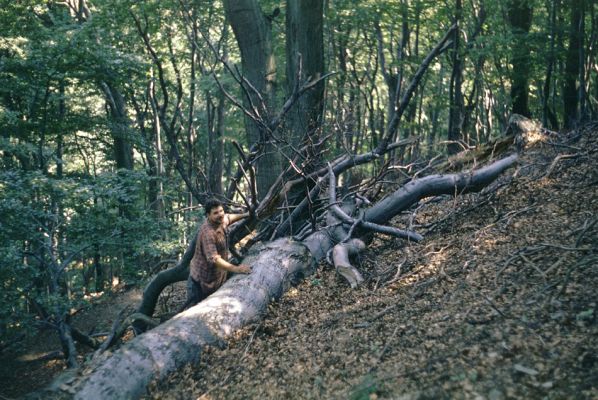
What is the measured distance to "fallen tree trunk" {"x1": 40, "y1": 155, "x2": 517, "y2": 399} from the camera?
3725mm

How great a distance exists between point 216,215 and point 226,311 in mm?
1307

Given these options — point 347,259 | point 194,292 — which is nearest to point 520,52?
point 347,259

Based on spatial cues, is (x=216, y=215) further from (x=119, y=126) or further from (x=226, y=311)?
(x=119, y=126)

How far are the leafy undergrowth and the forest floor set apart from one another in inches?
0.5

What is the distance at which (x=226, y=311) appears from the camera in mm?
4719

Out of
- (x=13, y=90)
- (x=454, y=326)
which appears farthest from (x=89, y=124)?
(x=454, y=326)

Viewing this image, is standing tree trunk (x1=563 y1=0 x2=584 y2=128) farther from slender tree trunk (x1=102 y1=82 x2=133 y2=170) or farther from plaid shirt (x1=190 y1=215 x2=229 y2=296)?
slender tree trunk (x1=102 y1=82 x2=133 y2=170)

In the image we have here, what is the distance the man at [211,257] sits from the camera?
18.1 feet

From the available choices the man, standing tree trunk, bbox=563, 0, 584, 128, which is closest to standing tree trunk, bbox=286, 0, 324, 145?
the man

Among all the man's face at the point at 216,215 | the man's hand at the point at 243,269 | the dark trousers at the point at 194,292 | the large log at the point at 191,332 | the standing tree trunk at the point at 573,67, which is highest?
the standing tree trunk at the point at 573,67

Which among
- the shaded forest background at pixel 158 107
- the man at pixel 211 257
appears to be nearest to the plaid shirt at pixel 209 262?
the man at pixel 211 257

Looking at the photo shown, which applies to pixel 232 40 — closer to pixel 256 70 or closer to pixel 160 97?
pixel 160 97

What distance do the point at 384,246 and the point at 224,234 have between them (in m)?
2.12

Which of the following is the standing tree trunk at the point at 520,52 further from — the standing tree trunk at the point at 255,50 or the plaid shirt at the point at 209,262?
the plaid shirt at the point at 209,262
